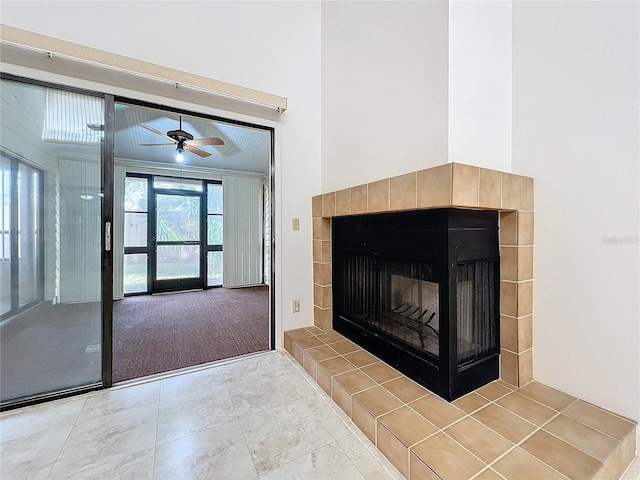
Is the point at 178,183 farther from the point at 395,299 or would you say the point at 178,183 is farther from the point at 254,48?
the point at 395,299

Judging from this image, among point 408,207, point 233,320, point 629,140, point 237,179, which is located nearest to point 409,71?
point 408,207

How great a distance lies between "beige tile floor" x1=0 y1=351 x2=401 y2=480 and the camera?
1.24 metres

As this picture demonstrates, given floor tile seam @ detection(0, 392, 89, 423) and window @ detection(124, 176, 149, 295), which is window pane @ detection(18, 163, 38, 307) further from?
window @ detection(124, 176, 149, 295)

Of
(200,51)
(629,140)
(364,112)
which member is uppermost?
(200,51)

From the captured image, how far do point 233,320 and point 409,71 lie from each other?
323cm

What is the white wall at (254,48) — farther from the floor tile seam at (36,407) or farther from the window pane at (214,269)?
the window pane at (214,269)

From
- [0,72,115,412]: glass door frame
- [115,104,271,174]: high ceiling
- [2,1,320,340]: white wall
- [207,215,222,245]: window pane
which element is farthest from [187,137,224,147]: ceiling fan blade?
[207,215,222,245]: window pane

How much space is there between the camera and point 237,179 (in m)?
6.01

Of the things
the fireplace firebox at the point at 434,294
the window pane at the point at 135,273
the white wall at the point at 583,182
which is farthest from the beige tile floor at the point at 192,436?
the window pane at the point at 135,273

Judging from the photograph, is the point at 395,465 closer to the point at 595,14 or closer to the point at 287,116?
the point at 595,14

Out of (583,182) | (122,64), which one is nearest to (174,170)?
(122,64)

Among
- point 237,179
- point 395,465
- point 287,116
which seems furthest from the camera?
point 237,179

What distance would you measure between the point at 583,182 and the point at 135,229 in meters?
6.27

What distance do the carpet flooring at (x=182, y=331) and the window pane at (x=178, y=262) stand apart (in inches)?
25.7
